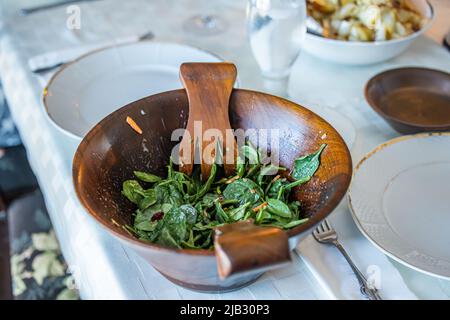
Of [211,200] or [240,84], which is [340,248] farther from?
[240,84]

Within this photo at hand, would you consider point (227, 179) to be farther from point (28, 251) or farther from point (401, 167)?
point (28, 251)

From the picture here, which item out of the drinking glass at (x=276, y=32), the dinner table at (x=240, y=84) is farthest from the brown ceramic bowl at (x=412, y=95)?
the drinking glass at (x=276, y=32)

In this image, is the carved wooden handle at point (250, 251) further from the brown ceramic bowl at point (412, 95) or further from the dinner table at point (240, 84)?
the brown ceramic bowl at point (412, 95)

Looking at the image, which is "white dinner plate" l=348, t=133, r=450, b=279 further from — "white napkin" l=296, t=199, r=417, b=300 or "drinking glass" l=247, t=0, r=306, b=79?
"drinking glass" l=247, t=0, r=306, b=79

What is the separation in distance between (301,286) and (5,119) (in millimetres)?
1016

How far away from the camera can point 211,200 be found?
1.86 ft

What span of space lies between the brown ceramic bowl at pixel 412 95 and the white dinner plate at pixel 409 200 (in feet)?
0.22

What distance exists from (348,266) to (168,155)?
0.85 feet

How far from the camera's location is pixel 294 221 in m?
0.52

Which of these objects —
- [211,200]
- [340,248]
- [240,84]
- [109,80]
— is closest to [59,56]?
[109,80]

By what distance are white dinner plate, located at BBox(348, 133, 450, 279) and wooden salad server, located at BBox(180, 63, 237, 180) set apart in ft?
0.58

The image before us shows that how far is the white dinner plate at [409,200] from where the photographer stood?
1.82ft

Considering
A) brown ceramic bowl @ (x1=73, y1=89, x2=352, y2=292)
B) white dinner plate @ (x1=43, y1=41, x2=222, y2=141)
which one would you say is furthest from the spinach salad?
white dinner plate @ (x1=43, y1=41, x2=222, y2=141)
